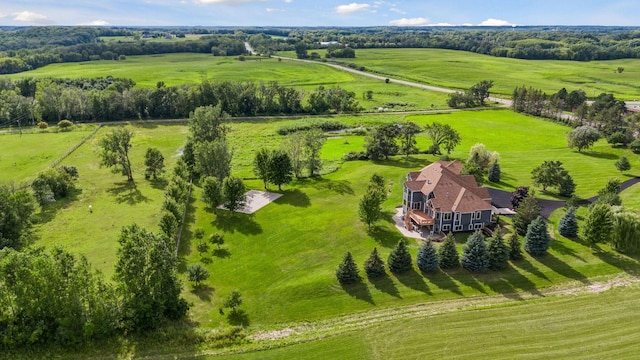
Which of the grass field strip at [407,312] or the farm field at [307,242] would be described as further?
the farm field at [307,242]

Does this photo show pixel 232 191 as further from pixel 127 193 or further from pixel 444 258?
pixel 444 258

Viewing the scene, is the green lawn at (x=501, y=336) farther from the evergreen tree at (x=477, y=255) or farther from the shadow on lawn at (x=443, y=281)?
the evergreen tree at (x=477, y=255)

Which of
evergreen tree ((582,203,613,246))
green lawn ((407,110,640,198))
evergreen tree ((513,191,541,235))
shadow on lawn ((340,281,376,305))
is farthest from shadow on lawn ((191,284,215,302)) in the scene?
green lawn ((407,110,640,198))

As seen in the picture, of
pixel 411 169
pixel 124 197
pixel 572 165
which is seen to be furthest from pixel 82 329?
pixel 572 165

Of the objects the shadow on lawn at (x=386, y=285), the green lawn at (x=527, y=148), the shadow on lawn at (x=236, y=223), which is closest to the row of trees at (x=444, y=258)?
the shadow on lawn at (x=386, y=285)

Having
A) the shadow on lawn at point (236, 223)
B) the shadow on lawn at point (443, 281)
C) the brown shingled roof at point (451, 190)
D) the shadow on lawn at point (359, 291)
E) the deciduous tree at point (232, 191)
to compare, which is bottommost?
the shadow on lawn at point (359, 291)

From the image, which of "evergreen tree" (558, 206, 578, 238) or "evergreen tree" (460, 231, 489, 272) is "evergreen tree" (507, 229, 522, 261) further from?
"evergreen tree" (558, 206, 578, 238)
